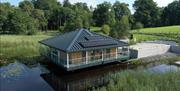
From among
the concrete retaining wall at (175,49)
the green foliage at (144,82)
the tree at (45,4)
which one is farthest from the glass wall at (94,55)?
the tree at (45,4)

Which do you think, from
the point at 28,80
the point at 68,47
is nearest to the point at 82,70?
the point at 68,47

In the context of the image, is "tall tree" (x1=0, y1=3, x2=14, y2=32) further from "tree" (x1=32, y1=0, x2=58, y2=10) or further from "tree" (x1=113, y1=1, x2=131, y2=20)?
"tree" (x1=113, y1=1, x2=131, y2=20)

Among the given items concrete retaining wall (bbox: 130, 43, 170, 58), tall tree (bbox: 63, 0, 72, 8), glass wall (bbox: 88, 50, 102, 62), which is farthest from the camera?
tall tree (bbox: 63, 0, 72, 8)

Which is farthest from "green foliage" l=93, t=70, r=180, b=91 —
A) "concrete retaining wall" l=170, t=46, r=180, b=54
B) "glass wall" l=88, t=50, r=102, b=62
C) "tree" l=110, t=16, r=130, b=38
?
"tree" l=110, t=16, r=130, b=38

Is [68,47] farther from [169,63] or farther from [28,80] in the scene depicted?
[169,63]

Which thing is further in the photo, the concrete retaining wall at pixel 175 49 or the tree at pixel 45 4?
the tree at pixel 45 4

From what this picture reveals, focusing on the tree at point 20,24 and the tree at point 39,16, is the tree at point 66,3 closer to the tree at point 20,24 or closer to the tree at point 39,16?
the tree at point 39,16

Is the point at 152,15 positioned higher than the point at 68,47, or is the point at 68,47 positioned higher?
the point at 152,15
